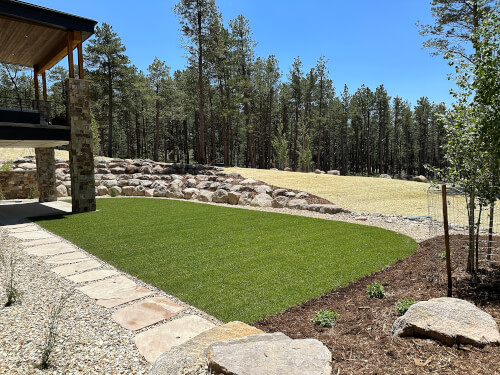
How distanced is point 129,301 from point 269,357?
227 cm

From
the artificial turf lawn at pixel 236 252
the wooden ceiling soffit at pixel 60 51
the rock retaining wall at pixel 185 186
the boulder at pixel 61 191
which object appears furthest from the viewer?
the boulder at pixel 61 191

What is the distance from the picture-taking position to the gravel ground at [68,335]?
2357mm

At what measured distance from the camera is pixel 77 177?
950cm

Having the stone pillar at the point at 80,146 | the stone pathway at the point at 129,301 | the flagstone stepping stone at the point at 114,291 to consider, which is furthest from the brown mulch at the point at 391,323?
the stone pillar at the point at 80,146

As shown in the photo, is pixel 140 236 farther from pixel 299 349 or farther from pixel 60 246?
pixel 299 349

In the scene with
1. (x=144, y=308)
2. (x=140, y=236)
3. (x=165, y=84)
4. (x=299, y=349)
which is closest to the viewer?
(x=299, y=349)

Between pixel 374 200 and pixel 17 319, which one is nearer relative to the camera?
pixel 17 319

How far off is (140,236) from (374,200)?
33.2 ft

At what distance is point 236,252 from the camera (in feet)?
17.9

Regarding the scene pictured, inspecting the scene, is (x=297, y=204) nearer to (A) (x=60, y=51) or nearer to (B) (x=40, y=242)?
(B) (x=40, y=242)

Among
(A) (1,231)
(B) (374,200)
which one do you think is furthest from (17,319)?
(B) (374,200)

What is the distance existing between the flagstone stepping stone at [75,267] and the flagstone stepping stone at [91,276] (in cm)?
18

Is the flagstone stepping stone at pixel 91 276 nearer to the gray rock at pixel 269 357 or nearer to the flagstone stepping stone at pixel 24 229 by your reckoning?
the gray rock at pixel 269 357

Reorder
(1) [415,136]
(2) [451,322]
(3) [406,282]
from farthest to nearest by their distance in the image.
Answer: (1) [415,136] → (3) [406,282] → (2) [451,322]
